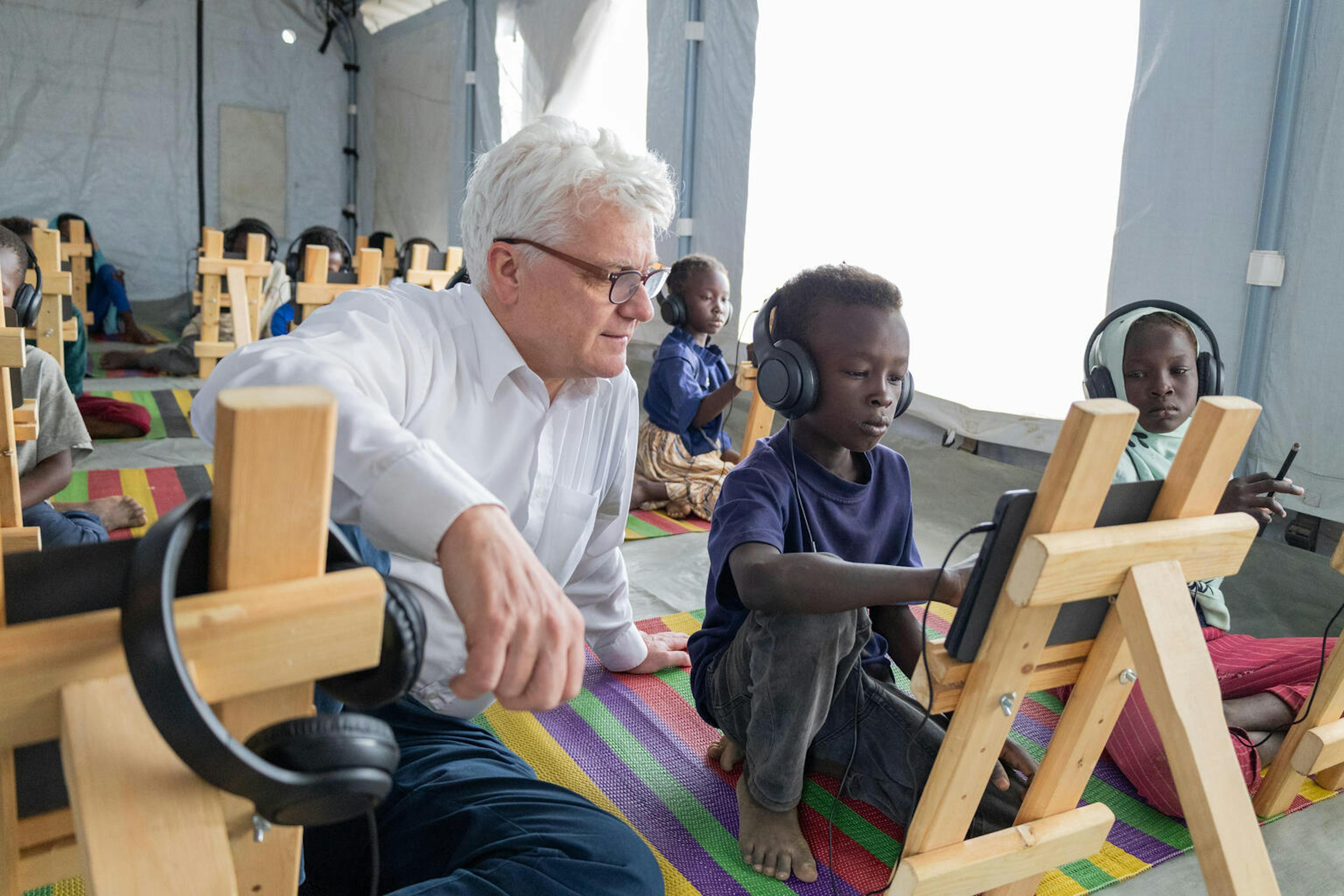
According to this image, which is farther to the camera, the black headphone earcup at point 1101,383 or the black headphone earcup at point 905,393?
the black headphone earcup at point 1101,383

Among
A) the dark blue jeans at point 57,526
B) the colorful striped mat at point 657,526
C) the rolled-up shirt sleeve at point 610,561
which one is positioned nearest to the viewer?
the rolled-up shirt sleeve at point 610,561

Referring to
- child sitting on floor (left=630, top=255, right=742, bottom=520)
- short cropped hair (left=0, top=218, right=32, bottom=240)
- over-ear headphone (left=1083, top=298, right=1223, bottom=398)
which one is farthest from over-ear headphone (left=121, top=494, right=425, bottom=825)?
short cropped hair (left=0, top=218, right=32, bottom=240)

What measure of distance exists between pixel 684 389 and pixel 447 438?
199 centimetres

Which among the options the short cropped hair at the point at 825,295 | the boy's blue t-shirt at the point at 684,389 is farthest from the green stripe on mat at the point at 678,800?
the boy's blue t-shirt at the point at 684,389

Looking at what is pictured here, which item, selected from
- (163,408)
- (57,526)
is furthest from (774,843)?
(163,408)

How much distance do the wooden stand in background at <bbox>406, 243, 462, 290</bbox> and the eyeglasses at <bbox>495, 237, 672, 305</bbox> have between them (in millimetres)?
2293

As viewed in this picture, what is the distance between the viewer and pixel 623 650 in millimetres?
1943

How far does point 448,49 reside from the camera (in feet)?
24.7

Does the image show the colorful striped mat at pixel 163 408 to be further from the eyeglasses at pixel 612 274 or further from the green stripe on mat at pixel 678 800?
the eyeglasses at pixel 612 274

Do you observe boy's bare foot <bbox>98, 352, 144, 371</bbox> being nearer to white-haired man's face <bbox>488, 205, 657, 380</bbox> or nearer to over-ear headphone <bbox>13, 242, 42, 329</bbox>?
over-ear headphone <bbox>13, 242, 42, 329</bbox>

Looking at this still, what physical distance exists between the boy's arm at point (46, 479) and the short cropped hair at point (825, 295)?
1.77 metres

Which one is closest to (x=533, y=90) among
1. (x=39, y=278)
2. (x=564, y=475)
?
(x=39, y=278)

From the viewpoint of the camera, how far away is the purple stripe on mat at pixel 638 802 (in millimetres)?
1418

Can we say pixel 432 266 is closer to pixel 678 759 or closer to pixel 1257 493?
pixel 678 759
